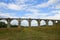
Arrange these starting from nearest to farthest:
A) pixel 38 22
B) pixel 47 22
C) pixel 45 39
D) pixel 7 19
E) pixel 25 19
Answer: pixel 45 39 → pixel 7 19 → pixel 25 19 → pixel 38 22 → pixel 47 22

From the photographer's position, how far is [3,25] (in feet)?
175

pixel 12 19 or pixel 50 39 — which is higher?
pixel 12 19

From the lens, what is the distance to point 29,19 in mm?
55469

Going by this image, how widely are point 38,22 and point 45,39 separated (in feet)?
143

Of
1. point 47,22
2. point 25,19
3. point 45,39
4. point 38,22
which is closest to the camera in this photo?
point 45,39

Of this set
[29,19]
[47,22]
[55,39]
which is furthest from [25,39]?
[47,22]

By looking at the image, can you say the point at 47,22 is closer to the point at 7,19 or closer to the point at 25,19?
the point at 25,19

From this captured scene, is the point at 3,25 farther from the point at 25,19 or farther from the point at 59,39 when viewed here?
the point at 59,39

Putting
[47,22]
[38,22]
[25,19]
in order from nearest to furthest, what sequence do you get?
[25,19], [38,22], [47,22]

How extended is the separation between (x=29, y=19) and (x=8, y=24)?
8580mm

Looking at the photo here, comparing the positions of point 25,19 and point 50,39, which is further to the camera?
point 25,19

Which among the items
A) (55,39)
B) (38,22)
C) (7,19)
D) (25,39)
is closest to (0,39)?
(25,39)

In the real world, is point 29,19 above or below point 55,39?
above

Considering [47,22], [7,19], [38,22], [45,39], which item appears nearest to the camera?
[45,39]
